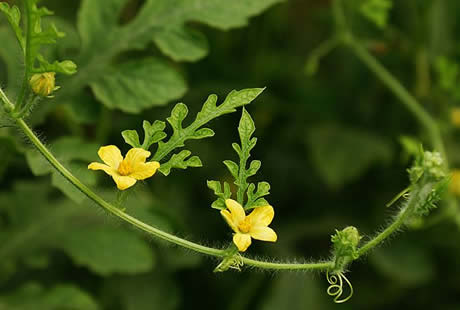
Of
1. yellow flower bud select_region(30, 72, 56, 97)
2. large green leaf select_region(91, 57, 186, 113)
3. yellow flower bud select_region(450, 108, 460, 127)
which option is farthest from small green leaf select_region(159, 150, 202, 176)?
Answer: yellow flower bud select_region(450, 108, 460, 127)

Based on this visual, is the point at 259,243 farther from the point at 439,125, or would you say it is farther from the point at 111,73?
the point at 111,73

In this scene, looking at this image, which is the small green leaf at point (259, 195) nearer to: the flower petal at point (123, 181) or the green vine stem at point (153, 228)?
the green vine stem at point (153, 228)

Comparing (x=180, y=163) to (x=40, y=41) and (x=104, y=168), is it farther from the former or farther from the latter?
(x=40, y=41)

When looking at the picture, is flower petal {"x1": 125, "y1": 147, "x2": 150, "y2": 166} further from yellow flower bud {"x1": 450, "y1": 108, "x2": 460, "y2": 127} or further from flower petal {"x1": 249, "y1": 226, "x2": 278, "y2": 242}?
yellow flower bud {"x1": 450, "y1": 108, "x2": 460, "y2": 127}

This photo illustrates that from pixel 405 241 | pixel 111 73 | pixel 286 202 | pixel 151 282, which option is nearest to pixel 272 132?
pixel 286 202

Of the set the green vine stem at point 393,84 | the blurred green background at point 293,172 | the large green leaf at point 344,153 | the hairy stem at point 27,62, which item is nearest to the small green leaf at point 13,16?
the hairy stem at point 27,62

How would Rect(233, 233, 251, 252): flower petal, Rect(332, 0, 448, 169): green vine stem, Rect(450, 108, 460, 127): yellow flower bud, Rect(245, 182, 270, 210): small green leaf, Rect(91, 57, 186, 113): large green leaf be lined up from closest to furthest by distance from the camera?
Rect(233, 233, 251, 252): flower petal < Rect(245, 182, 270, 210): small green leaf < Rect(91, 57, 186, 113): large green leaf < Rect(332, 0, 448, 169): green vine stem < Rect(450, 108, 460, 127): yellow flower bud
